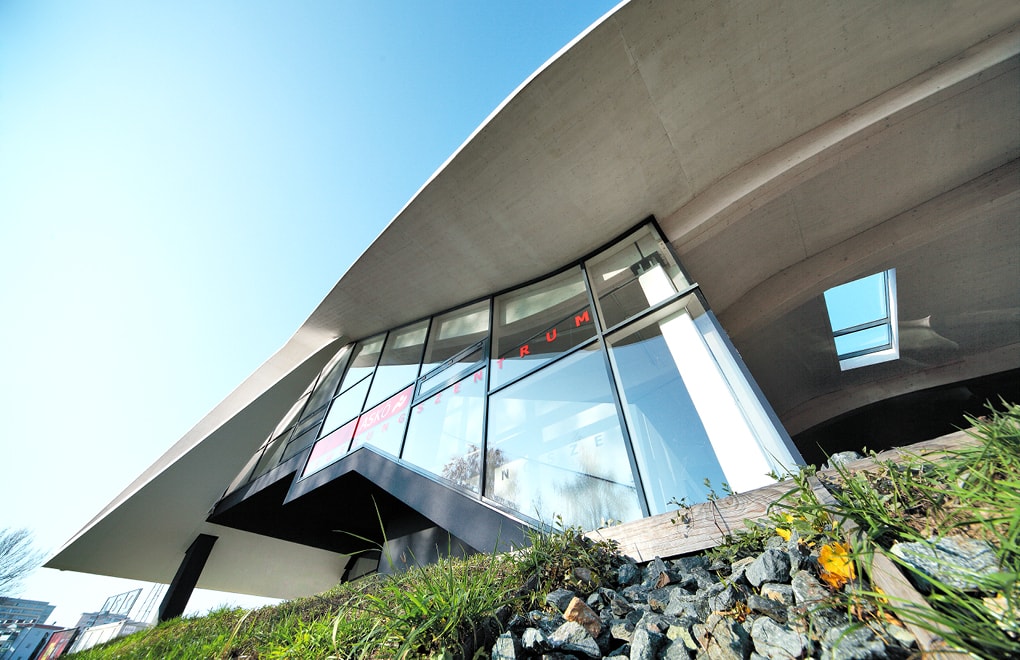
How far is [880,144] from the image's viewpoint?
461 cm

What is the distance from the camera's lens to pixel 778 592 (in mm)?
1316

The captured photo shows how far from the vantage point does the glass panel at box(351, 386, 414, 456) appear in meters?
5.74

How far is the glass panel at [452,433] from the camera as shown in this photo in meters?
4.50

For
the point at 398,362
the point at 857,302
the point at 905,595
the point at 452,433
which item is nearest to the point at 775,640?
the point at 905,595

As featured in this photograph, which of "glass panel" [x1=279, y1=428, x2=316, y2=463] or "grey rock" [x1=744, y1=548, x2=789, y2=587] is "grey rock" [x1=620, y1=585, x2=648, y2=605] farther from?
"glass panel" [x1=279, y1=428, x2=316, y2=463]

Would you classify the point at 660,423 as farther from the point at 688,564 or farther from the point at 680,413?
the point at 688,564

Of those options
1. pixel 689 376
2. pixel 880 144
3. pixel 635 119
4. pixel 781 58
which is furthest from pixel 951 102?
pixel 689 376

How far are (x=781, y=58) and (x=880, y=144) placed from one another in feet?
6.23

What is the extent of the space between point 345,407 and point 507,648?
724 centimetres

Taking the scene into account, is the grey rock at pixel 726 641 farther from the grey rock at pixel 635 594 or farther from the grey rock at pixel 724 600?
the grey rock at pixel 635 594

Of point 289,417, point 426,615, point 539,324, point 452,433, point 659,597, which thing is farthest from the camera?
point 289,417

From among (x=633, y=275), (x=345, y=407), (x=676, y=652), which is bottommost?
(x=676, y=652)

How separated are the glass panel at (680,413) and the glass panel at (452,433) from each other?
1792 mm

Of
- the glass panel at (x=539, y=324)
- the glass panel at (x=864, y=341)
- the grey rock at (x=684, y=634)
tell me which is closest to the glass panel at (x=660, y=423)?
the glass panel at (x=539, y=324)
